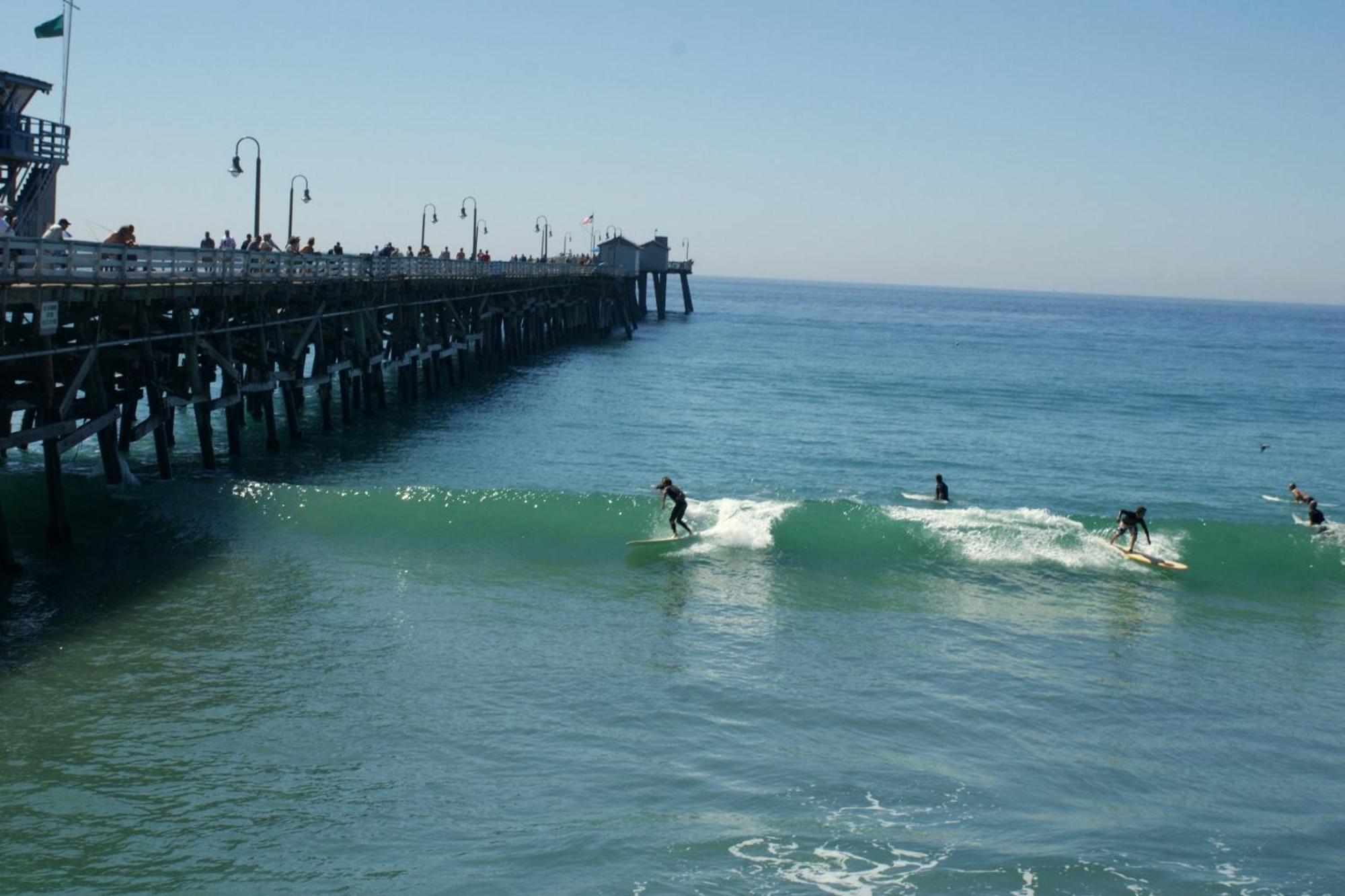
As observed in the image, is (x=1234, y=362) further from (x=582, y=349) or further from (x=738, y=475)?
(x=738, y=475)

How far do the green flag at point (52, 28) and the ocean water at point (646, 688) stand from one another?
32.8 feet

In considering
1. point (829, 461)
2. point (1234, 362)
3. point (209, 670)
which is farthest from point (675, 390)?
point (1234, 362)

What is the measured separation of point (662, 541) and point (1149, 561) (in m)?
7.80

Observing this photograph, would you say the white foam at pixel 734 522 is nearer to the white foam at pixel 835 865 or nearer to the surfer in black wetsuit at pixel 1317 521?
the surfer in black wetsuit at pixel 1317 521

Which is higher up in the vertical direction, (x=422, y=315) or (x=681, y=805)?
(x=422, y=315)

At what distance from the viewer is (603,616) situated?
16469 millimetres

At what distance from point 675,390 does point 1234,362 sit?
50872 mm

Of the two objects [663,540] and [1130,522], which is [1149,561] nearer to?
[1130,522]

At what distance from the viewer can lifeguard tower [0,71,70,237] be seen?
2692 cm

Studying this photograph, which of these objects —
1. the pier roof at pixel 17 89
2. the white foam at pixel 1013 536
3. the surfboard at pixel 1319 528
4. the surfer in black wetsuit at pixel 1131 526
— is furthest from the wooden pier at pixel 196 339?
the surfboard at pixel 1319 528

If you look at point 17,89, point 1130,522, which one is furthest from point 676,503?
point 17,89

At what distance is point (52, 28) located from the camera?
2870 centimetres

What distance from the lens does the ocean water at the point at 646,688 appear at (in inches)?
388

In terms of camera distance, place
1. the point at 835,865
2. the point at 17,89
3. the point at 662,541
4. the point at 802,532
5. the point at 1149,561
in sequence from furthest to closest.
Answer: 1. the point at 17,89
2. the point at 802,532
3. the point at 662,541
4. the point at 1149,561
5. the point at 835,865
